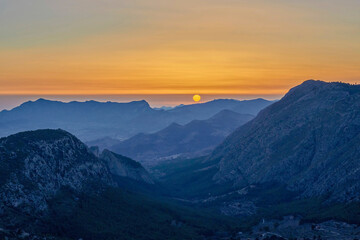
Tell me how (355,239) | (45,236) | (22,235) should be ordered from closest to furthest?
1. (22,235)
2. (45,236)
3. (355,239)

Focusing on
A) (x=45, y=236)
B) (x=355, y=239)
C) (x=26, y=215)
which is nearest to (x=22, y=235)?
(x=45, y=236)

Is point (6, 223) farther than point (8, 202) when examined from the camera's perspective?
No

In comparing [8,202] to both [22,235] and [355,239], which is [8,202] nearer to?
[22,235]

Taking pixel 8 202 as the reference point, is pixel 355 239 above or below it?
below

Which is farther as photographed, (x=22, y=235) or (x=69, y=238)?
(x=69, y=238)

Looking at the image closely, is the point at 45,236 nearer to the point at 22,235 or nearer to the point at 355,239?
the point at 22,235

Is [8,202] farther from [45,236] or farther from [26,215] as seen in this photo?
[45,236]

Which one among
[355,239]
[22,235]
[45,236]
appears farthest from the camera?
[355,239]
